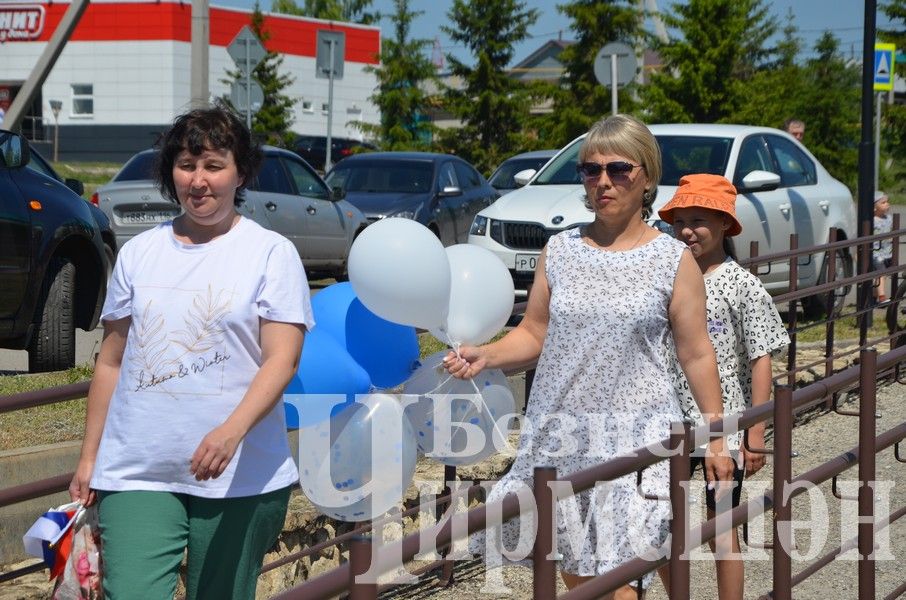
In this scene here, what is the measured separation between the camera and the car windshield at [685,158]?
1059cm

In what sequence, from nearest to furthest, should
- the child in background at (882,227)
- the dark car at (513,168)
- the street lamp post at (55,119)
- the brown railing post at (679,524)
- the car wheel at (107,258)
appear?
the brown railing post at (679,524) < the car wheel at (107,258) < the child in background at (882,227) < the dark car at (513,168) < the street lamp post at (55,119)

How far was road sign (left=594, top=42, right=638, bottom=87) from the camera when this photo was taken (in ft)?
55.5

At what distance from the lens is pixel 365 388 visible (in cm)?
395

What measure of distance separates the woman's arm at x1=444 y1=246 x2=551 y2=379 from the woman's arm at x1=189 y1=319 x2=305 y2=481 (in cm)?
75

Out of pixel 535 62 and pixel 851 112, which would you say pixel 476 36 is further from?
pixel 535 62

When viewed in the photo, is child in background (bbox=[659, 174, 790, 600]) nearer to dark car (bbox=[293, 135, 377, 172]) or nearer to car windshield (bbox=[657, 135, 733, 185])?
car windshield (bbox=[657, 135, 733, 185])

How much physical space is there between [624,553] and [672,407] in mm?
396

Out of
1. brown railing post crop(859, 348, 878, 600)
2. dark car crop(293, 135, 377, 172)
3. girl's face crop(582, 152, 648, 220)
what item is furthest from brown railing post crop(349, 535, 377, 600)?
dark car crop(293, 135, 377, 172)

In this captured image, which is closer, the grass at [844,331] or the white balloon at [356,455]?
the white balloon at [356,455]

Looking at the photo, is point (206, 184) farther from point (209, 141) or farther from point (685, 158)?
point (685, 158)

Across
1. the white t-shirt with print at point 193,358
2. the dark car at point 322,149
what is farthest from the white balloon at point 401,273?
the dark car at point 322,149

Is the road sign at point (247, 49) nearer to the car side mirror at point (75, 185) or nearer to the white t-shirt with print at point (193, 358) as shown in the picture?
the car side mirror at point (75, 185)

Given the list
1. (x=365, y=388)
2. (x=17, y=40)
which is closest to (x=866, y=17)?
(x=365, y=388)

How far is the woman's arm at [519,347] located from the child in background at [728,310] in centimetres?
52
